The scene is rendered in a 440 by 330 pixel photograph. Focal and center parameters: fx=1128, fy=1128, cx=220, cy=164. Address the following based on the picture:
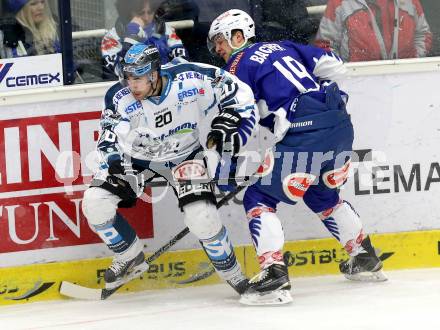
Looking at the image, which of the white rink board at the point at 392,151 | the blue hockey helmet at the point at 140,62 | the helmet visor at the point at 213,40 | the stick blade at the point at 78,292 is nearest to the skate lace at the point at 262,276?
the white rink board at the point at 392,151

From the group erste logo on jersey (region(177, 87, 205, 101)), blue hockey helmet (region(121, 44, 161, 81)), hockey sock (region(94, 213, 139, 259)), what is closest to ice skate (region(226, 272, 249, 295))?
hockey sock (region(94, 213, 139, 259))

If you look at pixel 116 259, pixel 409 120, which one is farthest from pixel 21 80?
pixel 409 120

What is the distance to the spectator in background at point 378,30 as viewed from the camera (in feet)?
18.3

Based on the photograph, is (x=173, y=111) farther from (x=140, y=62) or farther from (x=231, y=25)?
(x=231, y=25)

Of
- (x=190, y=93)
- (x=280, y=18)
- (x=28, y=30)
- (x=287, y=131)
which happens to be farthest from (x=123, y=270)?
(x=280, y=18)

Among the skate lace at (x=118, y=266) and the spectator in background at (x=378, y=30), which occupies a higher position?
the spectator in background at (x=378, y=30)

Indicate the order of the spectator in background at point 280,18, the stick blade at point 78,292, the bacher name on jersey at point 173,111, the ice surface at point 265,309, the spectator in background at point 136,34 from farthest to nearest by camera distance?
the spectator in background at point 280,18
the spectator in background at point 136,34
the stick blade at point 78,292
the bacher name on jersey at point 173,111
the ice surface at point 265,309

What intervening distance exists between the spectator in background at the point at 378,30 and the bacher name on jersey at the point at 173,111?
83cm

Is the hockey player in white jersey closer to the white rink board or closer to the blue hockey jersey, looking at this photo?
the blue hockey jersey

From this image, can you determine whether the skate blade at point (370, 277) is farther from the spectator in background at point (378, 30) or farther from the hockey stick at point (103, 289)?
the spectator in background at point (378, 30)

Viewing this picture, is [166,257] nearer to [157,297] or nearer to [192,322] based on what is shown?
[157,297]

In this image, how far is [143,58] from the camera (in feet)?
15.9

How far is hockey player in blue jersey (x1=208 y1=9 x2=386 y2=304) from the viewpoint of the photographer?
4887 mm

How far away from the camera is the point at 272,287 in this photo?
15.9 ft
